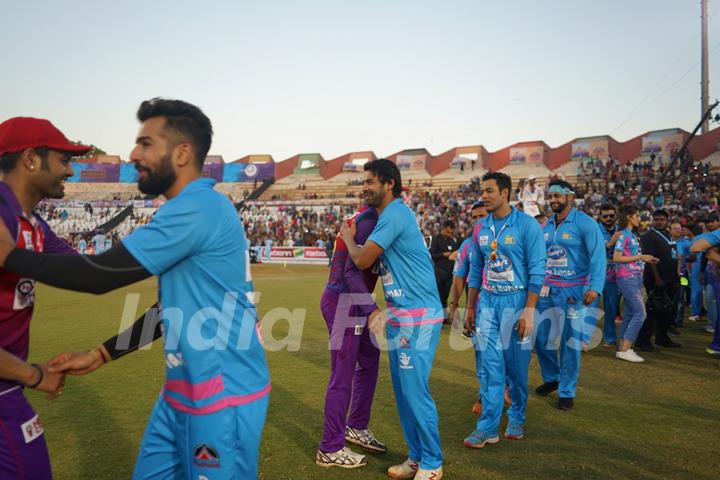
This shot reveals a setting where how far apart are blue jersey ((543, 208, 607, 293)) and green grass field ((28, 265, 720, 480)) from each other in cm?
151

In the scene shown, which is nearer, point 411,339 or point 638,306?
point 411,339

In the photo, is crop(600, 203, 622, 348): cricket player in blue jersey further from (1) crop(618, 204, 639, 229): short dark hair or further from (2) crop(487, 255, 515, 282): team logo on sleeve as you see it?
(2) crop(487, 255, 515, 282): team logo on sleeve

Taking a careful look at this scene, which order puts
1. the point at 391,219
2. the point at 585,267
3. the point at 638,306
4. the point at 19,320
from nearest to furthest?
the point at 19,320 → the point at 391,219 → the point at 585,267 → the point at 638,306

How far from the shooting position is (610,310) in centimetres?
923

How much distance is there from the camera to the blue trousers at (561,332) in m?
5.85

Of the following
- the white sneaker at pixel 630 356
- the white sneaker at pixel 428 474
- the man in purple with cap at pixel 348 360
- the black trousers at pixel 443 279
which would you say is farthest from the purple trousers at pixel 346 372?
the black trousers at pixel 443 279

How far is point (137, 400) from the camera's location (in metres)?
5.80

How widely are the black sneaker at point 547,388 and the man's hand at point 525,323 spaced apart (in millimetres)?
2010

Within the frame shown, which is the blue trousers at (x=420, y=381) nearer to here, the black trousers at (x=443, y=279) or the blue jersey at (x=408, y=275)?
the blue jersey at (x=408, y=275)

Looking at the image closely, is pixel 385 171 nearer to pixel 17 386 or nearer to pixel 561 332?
pixel 17 386

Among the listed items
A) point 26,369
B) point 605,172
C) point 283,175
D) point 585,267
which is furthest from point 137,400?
point 283,175

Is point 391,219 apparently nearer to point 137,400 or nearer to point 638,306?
point 137,400

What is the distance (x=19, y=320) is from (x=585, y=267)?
6.12 meters

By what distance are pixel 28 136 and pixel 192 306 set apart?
1156mm
